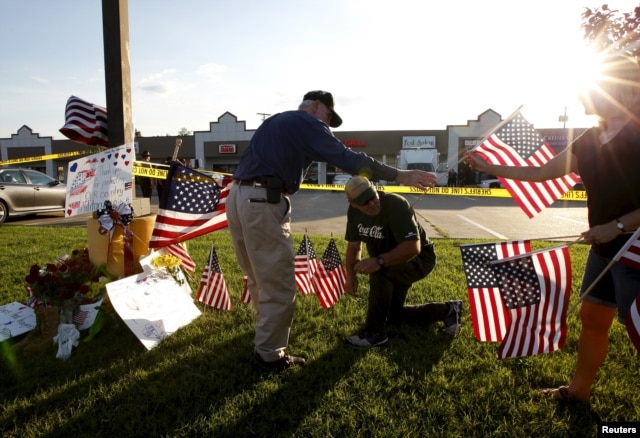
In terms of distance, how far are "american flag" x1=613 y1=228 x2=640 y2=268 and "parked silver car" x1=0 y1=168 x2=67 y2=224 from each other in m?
13.0

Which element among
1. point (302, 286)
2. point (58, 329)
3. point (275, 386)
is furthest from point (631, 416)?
point (58, 329)

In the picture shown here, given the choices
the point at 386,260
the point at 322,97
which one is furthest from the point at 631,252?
the point at 322,97

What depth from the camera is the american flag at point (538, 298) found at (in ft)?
8.93

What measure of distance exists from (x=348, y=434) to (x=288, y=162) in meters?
1.74

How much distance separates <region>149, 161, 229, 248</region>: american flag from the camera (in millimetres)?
3697

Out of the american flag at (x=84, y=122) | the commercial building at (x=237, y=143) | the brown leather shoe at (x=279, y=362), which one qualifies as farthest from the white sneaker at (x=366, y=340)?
the commercial building at (x=237, y=143)

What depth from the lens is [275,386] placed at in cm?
279

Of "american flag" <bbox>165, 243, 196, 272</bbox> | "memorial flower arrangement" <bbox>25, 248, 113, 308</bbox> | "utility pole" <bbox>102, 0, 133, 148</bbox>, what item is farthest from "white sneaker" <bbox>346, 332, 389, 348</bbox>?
"utility pole" <bbox>102, 0, 133, 148</bbox>

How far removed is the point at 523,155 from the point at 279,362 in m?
2.66

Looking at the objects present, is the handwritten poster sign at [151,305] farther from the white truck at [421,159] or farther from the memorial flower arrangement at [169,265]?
the white truck at [421,159]

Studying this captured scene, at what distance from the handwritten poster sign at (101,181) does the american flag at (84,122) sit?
708mm

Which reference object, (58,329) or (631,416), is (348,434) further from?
(58,329)

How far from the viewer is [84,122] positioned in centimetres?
454

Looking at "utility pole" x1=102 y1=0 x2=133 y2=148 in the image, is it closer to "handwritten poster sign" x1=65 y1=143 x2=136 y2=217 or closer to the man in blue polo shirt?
"handwritten poster sign" x1=65 y1=143 x2=136 y2=217
